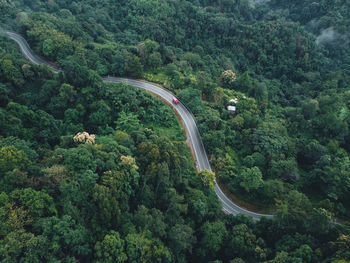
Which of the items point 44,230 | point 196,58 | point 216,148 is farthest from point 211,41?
point 44,230

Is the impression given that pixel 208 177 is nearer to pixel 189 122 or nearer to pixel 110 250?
pixel 189 122

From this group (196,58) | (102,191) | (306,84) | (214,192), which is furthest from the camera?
(306,84)

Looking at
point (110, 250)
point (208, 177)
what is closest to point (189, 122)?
point (208, 177)

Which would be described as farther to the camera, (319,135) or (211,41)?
(211,41)

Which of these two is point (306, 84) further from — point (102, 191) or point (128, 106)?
point (102, 191)

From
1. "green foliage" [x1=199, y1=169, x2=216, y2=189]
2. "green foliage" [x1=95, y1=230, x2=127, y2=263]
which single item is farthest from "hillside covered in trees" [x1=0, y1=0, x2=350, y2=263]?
"green foliage" [x1=199, y1=169, x2=216, y2=189]

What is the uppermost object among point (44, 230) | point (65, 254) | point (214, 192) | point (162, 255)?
point (44, 230)

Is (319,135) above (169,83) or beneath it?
beneath
